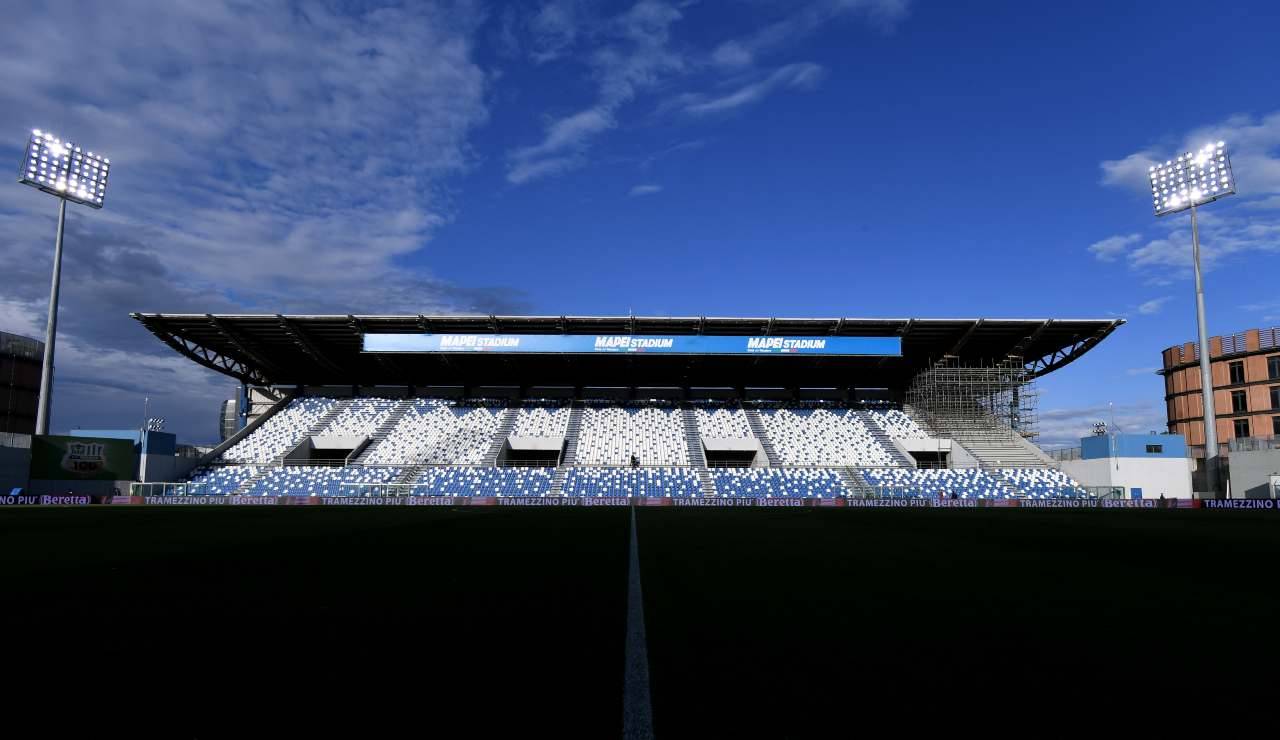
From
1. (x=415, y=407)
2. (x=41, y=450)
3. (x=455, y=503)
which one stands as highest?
(x=415, y=407)

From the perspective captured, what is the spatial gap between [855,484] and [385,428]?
115ft

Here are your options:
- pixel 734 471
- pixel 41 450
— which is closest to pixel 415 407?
pixel 41 450

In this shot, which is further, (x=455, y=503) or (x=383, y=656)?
(x=455, y=503)

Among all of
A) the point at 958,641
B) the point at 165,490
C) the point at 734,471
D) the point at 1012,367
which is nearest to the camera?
the point at 958,641

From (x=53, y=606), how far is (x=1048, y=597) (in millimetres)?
9152

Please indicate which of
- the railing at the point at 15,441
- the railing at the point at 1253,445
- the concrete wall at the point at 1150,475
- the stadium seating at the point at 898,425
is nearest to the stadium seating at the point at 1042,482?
the concrete wall at the point at 1150,475

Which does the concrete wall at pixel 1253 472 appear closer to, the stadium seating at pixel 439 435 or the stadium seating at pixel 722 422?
the stadium seating at pixel 722 422

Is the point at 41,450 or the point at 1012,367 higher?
the point at 1012,367

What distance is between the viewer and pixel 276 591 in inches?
273

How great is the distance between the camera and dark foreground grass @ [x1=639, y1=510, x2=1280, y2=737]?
3.38 m

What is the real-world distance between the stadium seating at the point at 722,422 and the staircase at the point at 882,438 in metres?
9.56

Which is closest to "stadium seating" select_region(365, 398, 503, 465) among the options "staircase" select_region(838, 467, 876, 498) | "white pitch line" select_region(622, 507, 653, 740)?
"staircase" select_region(838, 467, 876, 498)

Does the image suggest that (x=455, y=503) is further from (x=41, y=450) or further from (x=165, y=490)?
(x=41, y=450)

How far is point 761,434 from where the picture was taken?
175ft
